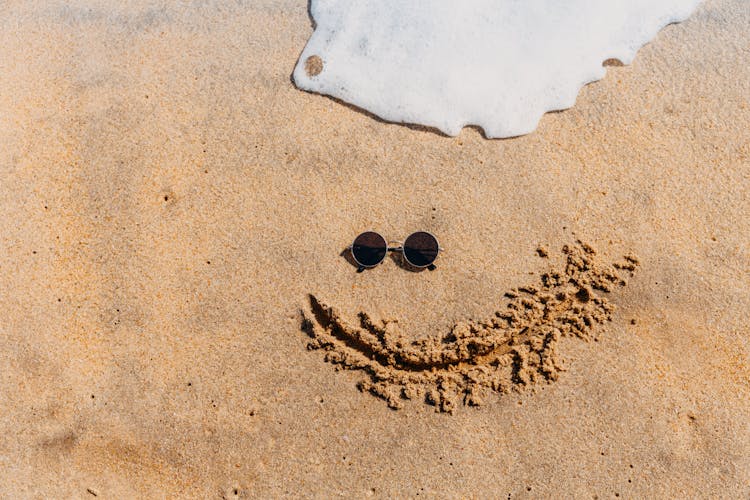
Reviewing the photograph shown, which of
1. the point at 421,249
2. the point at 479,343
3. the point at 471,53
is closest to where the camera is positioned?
the point at 479,343

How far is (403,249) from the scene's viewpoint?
3.52 metres

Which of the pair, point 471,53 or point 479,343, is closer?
point 479,343

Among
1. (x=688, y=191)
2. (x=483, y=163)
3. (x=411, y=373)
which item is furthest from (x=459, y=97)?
(x=411, y=373)

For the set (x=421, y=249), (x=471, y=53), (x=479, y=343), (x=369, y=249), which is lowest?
(x=479, y=343)

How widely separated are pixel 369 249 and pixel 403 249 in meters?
0.24

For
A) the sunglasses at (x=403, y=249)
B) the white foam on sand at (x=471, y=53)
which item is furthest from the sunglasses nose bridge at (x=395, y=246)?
the white foam on sand at (x=471, y=53)

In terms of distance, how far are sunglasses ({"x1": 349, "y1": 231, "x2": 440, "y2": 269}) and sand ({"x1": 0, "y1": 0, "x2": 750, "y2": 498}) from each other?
0.09 m

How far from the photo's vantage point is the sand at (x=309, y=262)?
10.5 ft

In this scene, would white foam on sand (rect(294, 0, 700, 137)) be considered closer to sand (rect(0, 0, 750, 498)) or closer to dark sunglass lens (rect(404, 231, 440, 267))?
sand (rect(0, 0, 750, 498))

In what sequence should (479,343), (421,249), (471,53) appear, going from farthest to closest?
(471,53) → (421,249) → (479,343)

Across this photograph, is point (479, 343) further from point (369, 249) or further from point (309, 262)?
point (309, 262)

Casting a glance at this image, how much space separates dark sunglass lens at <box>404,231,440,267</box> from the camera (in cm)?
349

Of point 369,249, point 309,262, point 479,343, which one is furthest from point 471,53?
point 479,343

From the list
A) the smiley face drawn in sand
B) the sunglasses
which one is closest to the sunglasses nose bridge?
the sunglasses
